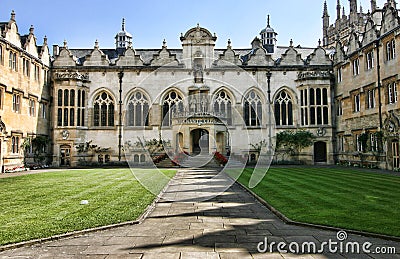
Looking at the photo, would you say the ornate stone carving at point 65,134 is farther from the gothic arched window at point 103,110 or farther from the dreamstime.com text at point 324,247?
the dreamstime.com text at point 324,247

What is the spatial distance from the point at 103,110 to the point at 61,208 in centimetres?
2468

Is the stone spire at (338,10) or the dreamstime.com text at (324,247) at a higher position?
the stone spire at (338,10)

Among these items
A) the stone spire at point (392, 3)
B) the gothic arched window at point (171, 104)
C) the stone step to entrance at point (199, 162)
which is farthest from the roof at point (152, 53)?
the stone spire at point (392, 3)

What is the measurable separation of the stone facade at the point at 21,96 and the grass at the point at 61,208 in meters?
13.1

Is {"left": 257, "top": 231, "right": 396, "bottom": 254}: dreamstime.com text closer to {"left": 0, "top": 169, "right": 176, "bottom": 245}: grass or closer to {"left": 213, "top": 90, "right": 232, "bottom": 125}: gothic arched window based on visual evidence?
{"left": 0, "top": 169, "right": 176, "bottom": 245}: grass

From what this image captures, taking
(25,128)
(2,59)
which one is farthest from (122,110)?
(2,59)

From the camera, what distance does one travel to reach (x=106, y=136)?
106 feet

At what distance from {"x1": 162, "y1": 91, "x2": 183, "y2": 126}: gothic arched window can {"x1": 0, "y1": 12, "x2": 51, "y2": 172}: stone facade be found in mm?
11391

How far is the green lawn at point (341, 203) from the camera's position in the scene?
7.46 meters

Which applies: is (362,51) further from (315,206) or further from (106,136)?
(106,136)

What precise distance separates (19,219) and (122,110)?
2520 centimetres

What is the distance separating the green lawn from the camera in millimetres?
7461

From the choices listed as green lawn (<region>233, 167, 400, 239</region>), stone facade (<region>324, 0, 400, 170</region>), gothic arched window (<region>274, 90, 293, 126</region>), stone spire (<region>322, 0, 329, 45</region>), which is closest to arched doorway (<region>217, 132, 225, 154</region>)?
gothic arched window (<region>274, 90, 293, 126</region>)

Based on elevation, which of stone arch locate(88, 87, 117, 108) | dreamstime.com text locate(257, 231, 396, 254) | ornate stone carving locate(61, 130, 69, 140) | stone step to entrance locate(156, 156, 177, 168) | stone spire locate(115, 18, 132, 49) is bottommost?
dreamstime.com text locate(257, 231, 396, 254)
